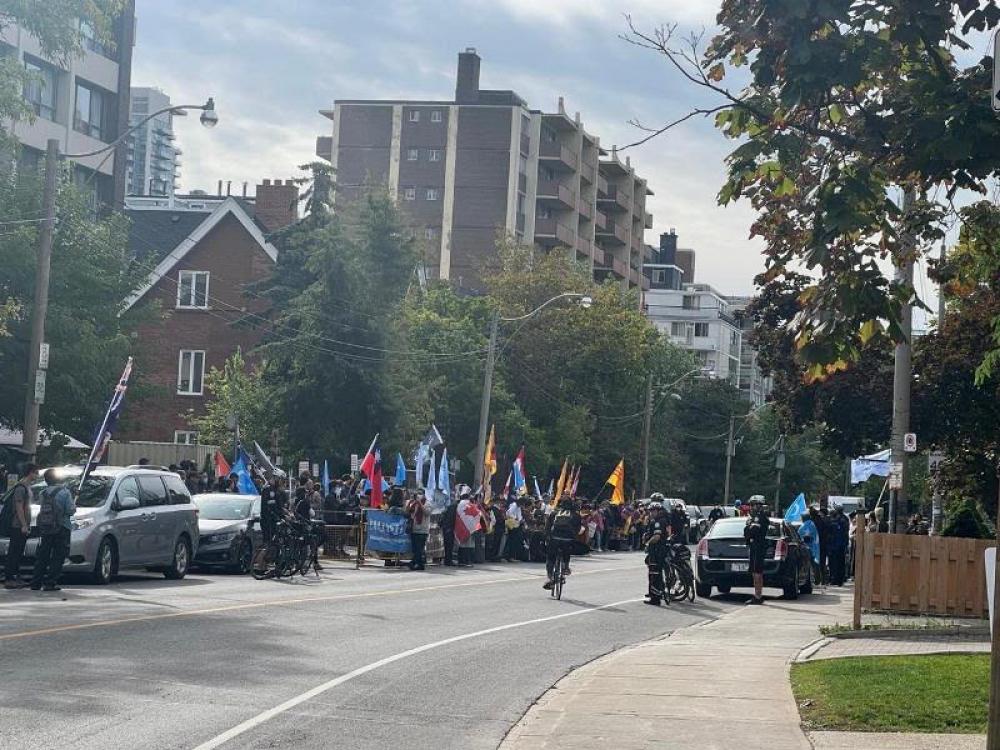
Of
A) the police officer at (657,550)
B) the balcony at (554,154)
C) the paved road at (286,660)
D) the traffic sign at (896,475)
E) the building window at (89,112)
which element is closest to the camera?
the paved road at (286,660)

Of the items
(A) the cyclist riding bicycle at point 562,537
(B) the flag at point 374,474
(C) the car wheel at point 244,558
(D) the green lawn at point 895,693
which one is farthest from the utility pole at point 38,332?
(D) the green lawn at point 895,693

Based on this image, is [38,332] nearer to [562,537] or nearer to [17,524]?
[17,524]

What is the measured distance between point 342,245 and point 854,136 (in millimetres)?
34034

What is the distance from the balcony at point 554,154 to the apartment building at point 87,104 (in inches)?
1833

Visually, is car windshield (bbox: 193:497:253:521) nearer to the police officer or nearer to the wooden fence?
the police officer

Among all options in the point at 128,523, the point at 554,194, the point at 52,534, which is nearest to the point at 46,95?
the point at 128,523

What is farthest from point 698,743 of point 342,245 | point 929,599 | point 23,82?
point 342,245

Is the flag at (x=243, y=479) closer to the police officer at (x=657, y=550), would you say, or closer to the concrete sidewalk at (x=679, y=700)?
the police officer at (x=657, y=550)

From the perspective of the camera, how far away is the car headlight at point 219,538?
1128 inches

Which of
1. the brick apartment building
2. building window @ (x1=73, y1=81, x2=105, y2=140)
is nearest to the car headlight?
building window @ (x1=73, y1=81, x2=105, y2=140)

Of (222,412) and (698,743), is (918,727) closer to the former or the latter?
(698,743)

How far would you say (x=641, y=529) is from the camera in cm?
5588

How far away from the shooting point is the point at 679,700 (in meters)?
13.2

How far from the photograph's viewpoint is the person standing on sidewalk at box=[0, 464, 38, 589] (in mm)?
22266
